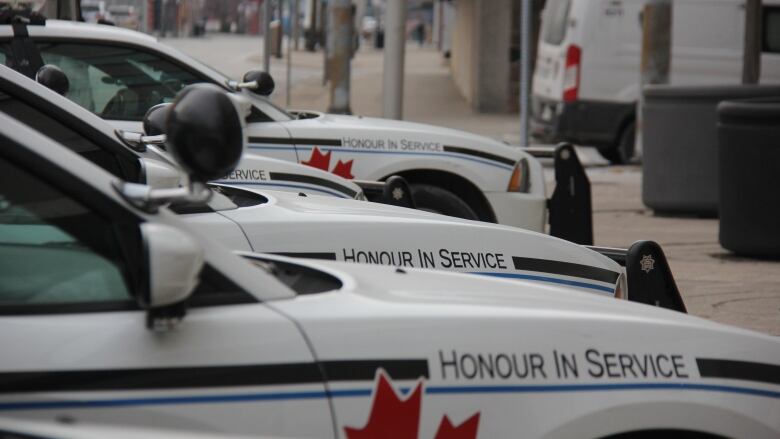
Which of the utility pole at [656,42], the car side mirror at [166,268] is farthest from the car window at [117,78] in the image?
the utility pole at [656,42]

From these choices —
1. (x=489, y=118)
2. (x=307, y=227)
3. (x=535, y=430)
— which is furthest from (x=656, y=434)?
(x=489, y=118)

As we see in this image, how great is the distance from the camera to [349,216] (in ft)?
16.8

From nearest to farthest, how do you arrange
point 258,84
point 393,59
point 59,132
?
point 59,132 < point 258,84 < point 393,59

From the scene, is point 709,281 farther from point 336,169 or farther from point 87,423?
point 87,423

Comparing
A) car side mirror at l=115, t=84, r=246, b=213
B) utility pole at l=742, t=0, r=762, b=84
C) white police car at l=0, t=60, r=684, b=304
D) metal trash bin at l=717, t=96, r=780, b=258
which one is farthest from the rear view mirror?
utility pole at l=742, t=0, r=762, b=84

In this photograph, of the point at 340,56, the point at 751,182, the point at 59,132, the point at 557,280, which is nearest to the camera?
the point at 59,132

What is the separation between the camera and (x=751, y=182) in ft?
34.3

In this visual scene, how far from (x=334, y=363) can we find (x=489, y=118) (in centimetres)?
2248

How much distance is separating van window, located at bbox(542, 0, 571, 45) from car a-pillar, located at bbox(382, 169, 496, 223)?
9.39 metres

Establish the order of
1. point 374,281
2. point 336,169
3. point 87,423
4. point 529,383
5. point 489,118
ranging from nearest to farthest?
point 87,423, point 529,383, point 374,281, point 336,169, point 489,118

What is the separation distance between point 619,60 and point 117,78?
10.7 metres

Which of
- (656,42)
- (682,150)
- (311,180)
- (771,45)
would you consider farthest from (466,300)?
(771,45)

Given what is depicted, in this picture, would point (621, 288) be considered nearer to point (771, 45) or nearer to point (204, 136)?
point (204, 136)

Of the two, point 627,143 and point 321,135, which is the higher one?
point 321,135
